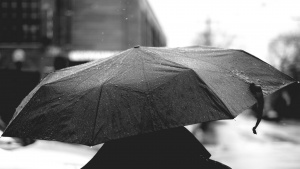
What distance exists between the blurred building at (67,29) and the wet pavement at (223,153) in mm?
9127

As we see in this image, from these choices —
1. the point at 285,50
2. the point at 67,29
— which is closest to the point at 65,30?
the point at 67,29

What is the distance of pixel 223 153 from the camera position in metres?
12.1

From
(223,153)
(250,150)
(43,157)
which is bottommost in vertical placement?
(250,150)

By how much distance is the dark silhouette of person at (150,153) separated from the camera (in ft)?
8.70

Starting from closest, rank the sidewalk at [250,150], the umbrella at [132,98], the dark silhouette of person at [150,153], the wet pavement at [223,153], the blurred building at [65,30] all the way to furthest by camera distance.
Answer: the umbrella at [132,98] < the dark silhouette of person at [150,153] < the wet pavement at [223,153] < the sidewalk at [250,150] < the blurred building at [65,30]


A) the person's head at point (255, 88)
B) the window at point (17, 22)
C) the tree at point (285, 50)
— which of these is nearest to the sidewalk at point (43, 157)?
the person's head at point (255, 88)

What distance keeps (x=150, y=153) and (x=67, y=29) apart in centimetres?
2274

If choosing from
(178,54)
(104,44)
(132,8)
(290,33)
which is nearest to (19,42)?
(104,44)

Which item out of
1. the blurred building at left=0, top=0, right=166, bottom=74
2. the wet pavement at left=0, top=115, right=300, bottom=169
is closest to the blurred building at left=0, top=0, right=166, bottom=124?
the blurred building at left=0, top=0, right=166, bottom=74

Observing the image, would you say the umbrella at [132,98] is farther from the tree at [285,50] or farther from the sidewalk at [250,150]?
the tree at [285,50]

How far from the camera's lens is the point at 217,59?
9.71 feet

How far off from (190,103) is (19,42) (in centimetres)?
2208

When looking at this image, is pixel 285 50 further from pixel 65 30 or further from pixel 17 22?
pixel 17 22

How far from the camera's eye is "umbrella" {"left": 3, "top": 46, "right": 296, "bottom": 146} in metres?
2.30
